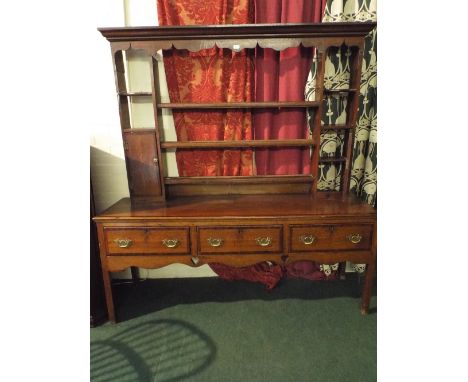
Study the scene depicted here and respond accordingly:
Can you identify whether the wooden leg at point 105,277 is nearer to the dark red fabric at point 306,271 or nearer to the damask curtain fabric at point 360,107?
the dark red fabric at point 306,271

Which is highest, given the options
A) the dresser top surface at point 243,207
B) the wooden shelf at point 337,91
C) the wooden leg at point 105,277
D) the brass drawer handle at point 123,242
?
the wooden shelf at point 337,91

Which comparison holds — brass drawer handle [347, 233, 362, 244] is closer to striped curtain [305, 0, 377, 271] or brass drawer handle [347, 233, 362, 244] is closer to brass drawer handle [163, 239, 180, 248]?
striped curtain [305, 0, 377, 271]

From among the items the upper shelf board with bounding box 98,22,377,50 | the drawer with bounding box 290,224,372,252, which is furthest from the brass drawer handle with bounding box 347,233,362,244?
the upper shelf board with bounding box 98,22,377,50

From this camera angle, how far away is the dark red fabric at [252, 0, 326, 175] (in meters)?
1.67

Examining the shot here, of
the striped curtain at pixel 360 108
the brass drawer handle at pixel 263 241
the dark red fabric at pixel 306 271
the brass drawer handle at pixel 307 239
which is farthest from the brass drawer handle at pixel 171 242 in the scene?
the striped curtain at pixel 360 108

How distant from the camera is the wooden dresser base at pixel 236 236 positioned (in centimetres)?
148

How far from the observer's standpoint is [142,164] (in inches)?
69.6

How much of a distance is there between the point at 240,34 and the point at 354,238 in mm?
1397

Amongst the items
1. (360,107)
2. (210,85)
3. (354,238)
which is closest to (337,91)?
(360,107)

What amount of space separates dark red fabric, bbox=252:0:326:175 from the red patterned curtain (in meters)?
0.07

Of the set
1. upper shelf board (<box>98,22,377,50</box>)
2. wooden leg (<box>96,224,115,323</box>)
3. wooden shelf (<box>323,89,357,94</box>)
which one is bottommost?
wooden leg (<box>96,224,115,323</box>)

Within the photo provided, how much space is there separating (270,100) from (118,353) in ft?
5.98

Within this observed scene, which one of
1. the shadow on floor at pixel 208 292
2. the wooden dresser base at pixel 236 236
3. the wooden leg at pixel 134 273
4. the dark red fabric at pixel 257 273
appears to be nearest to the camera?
the wooden dresser base at pixel 236 236

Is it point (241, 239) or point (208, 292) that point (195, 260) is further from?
point (208, 292)
